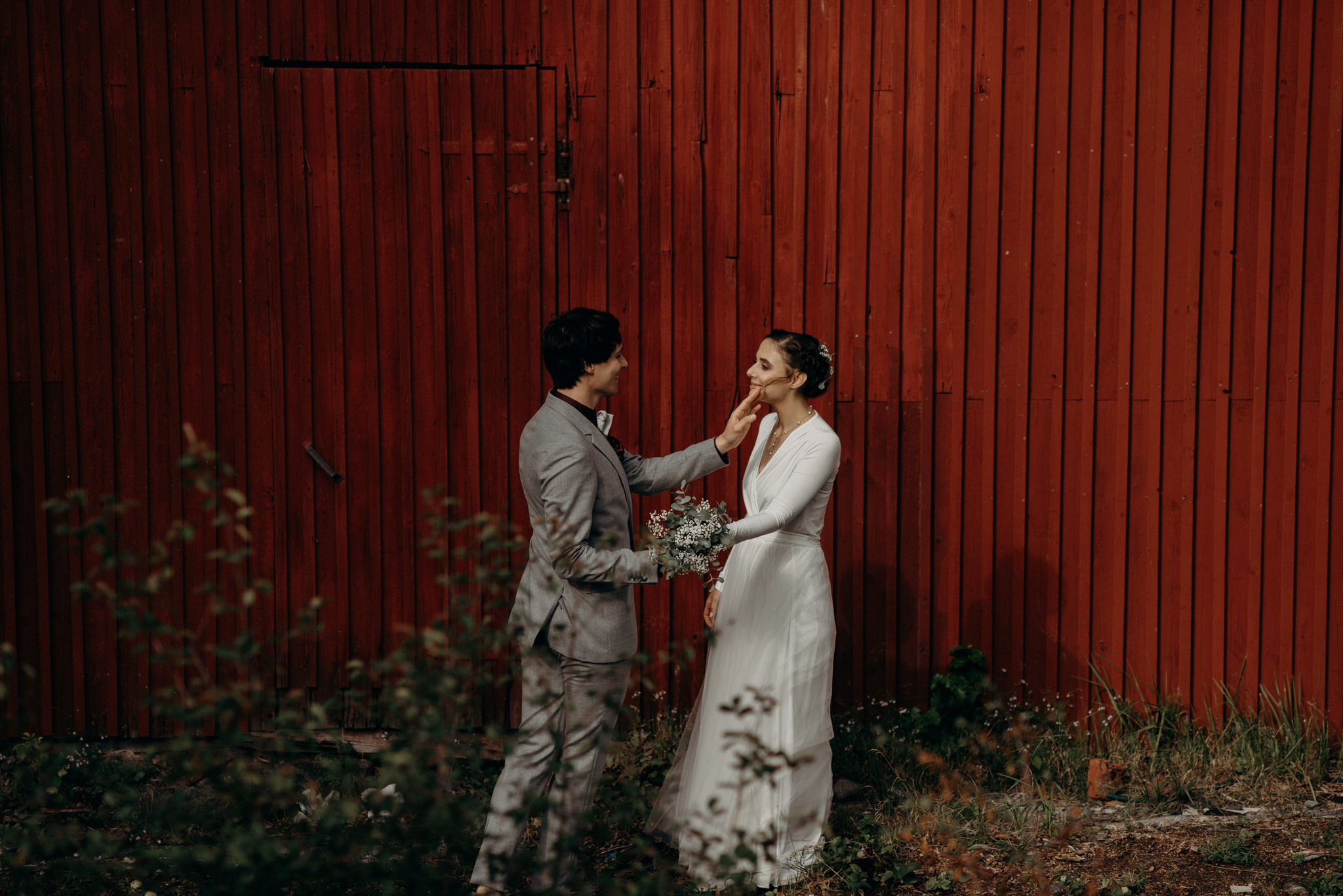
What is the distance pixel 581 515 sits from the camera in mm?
3426

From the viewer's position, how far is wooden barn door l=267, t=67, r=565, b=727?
16.5 feet

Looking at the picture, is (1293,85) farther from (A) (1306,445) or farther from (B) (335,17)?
(B) (335,17)

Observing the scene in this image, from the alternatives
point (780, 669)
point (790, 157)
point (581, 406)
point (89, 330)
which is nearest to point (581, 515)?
point (581, 406)

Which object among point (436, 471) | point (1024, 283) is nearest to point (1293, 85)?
point (1024, 283)

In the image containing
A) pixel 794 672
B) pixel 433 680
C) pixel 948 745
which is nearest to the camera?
pixel 433 680

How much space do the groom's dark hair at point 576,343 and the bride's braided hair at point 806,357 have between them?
0.74 meters

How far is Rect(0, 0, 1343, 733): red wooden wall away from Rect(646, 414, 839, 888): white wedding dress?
3.69ft

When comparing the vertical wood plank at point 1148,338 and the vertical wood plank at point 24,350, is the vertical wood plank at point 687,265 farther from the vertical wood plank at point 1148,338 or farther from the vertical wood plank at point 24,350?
the vertical wood plank at point 24,350

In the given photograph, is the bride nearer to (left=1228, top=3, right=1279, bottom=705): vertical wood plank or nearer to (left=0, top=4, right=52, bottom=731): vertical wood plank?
(left=1228, top=3, right=1279, bottom=705): vertical wood plank

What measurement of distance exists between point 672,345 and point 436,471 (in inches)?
55.4

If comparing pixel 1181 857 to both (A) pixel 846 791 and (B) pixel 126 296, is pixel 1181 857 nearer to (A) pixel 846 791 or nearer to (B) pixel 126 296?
(A) pixel 846 791

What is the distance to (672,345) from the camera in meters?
5.15

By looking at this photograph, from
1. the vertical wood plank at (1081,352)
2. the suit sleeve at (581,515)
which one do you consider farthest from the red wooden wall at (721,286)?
the suit sleeve at (581,515)

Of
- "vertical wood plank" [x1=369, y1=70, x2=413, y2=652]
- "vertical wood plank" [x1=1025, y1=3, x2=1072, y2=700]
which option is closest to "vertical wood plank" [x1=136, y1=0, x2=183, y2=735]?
"vertical wood plank" [x1=369, y1=70, x2=413, y2=652]
